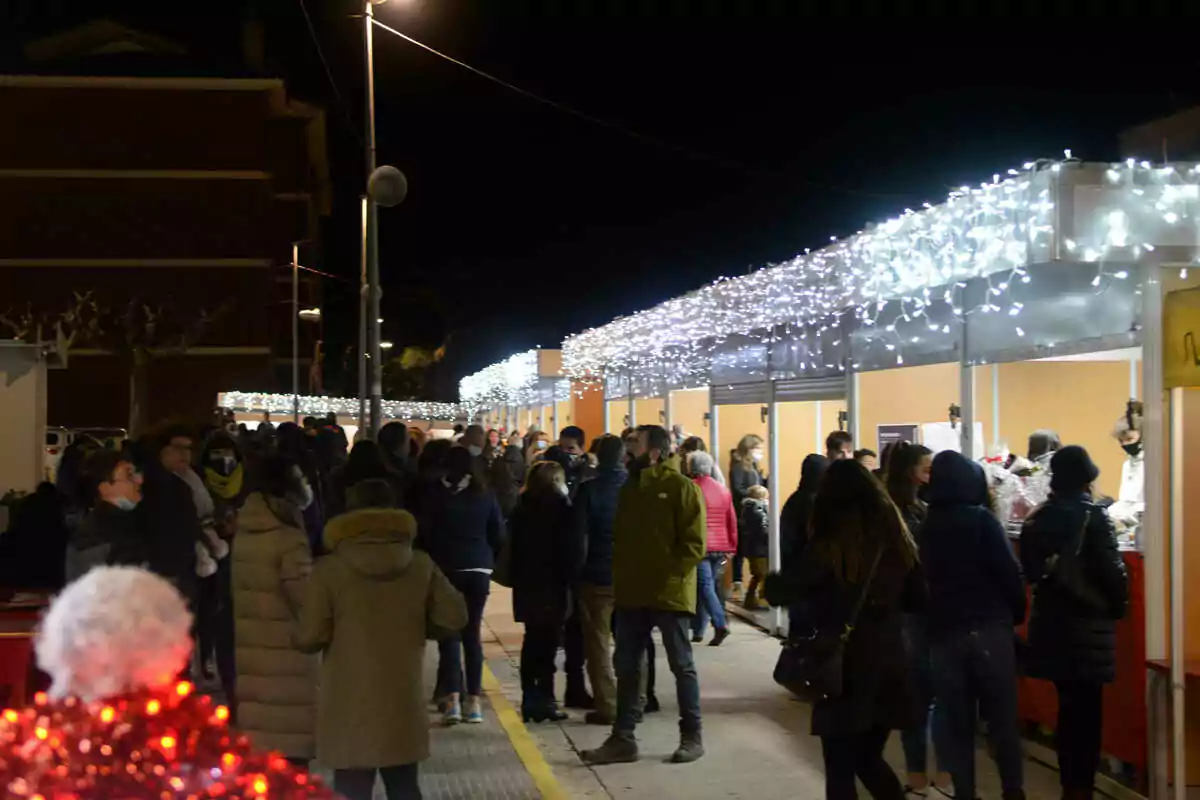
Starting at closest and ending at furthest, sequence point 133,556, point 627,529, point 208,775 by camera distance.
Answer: point 208,775
point 133,556
point 627,529

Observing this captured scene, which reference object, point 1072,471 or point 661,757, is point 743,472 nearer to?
point 661,757

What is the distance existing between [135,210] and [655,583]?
3848 centimetres

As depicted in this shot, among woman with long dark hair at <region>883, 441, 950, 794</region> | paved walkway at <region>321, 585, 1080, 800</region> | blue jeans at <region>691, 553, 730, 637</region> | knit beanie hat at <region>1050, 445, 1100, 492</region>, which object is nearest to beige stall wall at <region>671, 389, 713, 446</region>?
blue jeans at <region>691, 553, 730, 637</region>

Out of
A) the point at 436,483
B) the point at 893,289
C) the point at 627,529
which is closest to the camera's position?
the point at 627,529

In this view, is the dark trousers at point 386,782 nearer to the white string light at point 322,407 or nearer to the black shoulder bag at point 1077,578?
the black shoulder bag at point 1077,578

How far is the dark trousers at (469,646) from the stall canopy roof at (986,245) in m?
3.71

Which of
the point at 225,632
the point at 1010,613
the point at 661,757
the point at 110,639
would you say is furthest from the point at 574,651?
the point at 110,639

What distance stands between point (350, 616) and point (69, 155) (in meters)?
40.6

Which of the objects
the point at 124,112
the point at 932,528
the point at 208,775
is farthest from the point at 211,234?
the point at 208,775

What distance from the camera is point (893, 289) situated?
9711 millimetres

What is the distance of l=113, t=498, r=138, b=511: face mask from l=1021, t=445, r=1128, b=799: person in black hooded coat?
469 centimetres

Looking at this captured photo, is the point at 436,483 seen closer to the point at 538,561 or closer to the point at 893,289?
the point at 538,561

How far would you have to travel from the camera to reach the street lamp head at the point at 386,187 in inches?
702

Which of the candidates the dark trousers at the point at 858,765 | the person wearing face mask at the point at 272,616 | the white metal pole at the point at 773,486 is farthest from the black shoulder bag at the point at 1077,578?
the white metal pole at the point at 773,486
